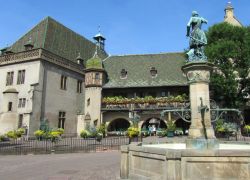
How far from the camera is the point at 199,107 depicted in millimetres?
11352

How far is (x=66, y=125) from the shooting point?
123ft

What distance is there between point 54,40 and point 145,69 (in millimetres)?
14480

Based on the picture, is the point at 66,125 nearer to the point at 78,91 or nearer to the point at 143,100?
the point at 78,91

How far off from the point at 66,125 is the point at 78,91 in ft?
19.6

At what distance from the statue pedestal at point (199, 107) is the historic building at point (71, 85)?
23.6 meters

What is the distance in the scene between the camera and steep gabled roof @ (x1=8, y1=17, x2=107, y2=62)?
122 feet

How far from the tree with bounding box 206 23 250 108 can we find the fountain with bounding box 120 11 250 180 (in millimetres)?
20334

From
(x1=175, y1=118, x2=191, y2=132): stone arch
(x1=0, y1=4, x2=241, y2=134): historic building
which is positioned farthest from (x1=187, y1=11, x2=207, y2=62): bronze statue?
(x1=175, y1=118, x2=191, y2=132): stone arch

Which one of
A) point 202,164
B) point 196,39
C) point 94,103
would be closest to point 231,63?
point 94,103

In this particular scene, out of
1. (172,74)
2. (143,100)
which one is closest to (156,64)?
(172,74)

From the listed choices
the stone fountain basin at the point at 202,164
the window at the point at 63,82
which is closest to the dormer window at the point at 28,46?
the window at the point at 63,82

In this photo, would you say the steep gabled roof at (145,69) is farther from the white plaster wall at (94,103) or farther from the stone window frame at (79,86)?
the stone window frame at (79,86)

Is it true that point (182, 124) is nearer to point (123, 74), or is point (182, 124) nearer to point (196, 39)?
point (123, 74)

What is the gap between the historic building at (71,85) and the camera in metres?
33.6
